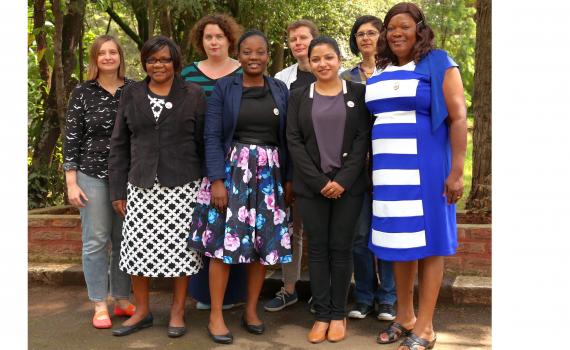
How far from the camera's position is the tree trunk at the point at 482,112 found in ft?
23.8

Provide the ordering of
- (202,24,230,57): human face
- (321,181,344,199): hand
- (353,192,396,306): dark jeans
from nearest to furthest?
(321,181,344,199): hand → (353,192,396,306): dark jeans → (202,24,230,57): human face

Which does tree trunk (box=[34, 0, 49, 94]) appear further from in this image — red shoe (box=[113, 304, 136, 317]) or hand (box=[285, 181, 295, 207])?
hand (box=[285, 181, 295, 207])

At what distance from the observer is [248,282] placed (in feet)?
16.5

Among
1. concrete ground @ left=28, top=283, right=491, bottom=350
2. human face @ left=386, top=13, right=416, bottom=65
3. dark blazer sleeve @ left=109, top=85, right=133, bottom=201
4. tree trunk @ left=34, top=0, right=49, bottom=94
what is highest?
tree trunk @ left=34, top=0, right=49, bottom=94

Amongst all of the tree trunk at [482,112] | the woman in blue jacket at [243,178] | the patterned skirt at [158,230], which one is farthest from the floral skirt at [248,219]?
the tree trunk at [482,112]

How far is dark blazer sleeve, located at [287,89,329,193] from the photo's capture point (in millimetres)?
4707

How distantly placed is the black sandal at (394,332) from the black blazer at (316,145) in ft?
2.97

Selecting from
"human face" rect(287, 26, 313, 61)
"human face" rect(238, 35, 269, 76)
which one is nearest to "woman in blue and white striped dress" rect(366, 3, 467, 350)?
"human face" rect(238, 35, 269, 76)

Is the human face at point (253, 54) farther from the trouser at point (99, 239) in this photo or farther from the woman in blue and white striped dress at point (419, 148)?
the trouser at point (99, 239)

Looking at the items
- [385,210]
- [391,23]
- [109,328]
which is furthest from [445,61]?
[109,328]

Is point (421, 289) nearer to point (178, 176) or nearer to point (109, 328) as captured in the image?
point (178, 176)

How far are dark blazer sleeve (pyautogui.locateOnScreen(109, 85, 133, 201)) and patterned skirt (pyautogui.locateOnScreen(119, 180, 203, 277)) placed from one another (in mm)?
89

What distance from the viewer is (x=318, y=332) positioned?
4.88 m

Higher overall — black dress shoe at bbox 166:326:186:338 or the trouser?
the trouser
